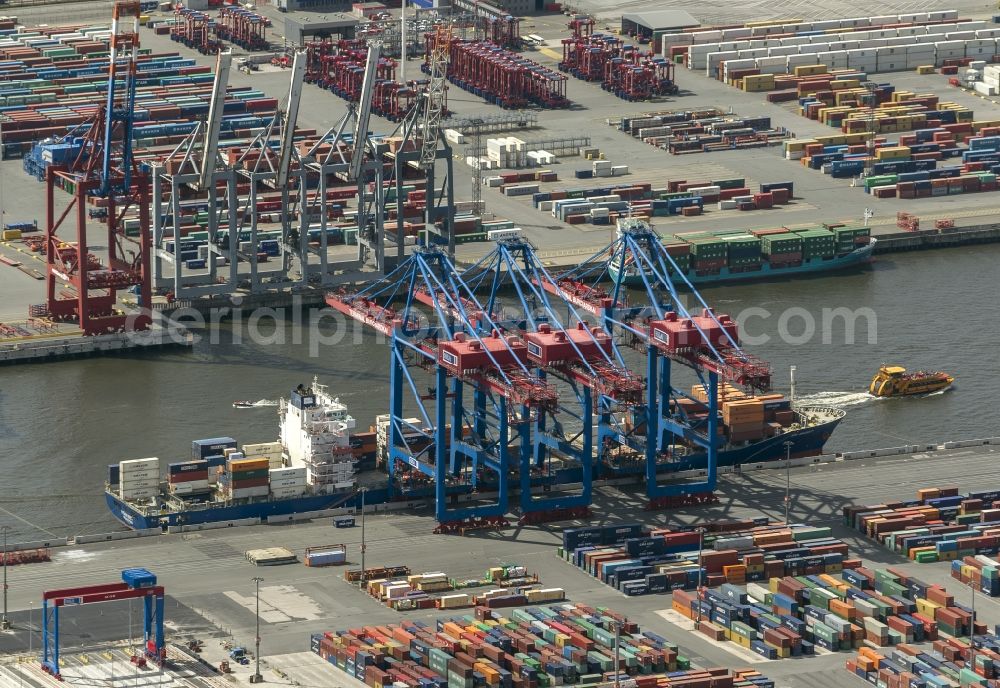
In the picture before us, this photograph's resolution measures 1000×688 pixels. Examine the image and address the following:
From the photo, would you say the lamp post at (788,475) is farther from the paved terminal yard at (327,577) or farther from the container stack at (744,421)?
the container stack at (744,421)

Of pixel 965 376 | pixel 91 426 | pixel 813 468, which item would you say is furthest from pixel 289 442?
pixel 965 376

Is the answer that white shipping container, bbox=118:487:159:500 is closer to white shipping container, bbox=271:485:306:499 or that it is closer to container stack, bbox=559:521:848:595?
white shipping container, bbox=271:485:306:499

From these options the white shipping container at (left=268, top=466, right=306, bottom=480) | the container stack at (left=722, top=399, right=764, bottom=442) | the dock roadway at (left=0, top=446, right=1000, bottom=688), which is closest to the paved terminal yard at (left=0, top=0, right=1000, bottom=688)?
the dock roadway at (left=0, top=446, right=1000, bottom=688)

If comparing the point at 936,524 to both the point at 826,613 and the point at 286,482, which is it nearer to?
the point at 826,613

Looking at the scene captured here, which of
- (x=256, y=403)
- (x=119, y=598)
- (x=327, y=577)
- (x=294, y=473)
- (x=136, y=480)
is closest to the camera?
(x=119, y=598)

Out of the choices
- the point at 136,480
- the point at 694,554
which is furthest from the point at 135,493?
the point at 694,554
